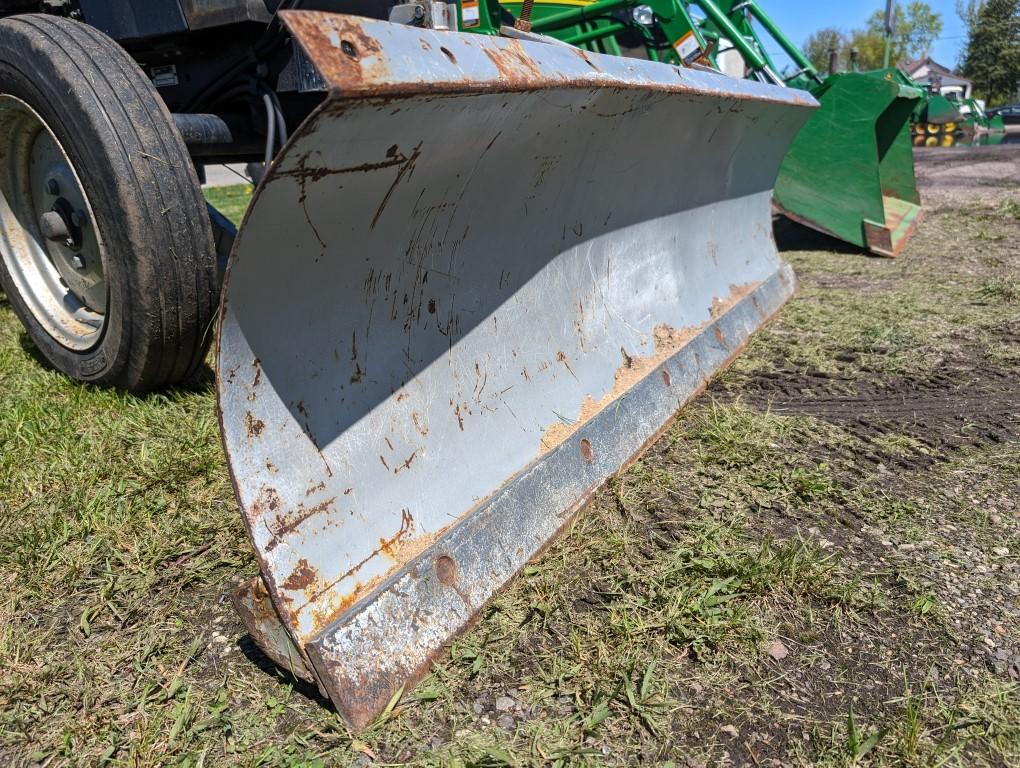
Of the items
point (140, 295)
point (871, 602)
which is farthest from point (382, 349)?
point (871, 602)

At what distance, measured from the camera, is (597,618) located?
174 cm

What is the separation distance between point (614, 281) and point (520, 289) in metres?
0.62

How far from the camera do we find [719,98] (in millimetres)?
2846

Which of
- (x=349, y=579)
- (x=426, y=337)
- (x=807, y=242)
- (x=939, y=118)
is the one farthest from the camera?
(x=939, y=118)

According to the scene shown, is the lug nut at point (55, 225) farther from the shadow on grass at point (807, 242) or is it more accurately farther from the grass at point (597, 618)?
the shadow on grass at point (807, 242)

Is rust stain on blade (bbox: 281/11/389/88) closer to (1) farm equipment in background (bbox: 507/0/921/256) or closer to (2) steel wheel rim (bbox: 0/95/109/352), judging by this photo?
(2) steel wheel rim (bbox: 0/95/109/352)

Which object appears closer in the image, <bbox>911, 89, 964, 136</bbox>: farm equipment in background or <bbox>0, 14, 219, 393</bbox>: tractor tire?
<bbox>0, 14, 219, 393</bbox>: tractor tire

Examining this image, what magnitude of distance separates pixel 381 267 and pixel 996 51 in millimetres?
62603

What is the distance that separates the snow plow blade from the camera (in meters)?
1.37

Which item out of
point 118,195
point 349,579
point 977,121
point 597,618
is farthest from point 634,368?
point 977,121

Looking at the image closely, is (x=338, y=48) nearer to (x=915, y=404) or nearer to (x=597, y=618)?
(x=597, y=618)

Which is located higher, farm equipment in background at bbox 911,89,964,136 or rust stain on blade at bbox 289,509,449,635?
rust stain on blade at bbox 289,509,449,635

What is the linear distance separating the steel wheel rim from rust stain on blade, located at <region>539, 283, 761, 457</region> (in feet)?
4.93

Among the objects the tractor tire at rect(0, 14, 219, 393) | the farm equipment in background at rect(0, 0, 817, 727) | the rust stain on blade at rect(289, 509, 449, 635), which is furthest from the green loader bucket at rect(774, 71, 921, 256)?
the rust stain on blade at rect(289, 509, 449, 635)
